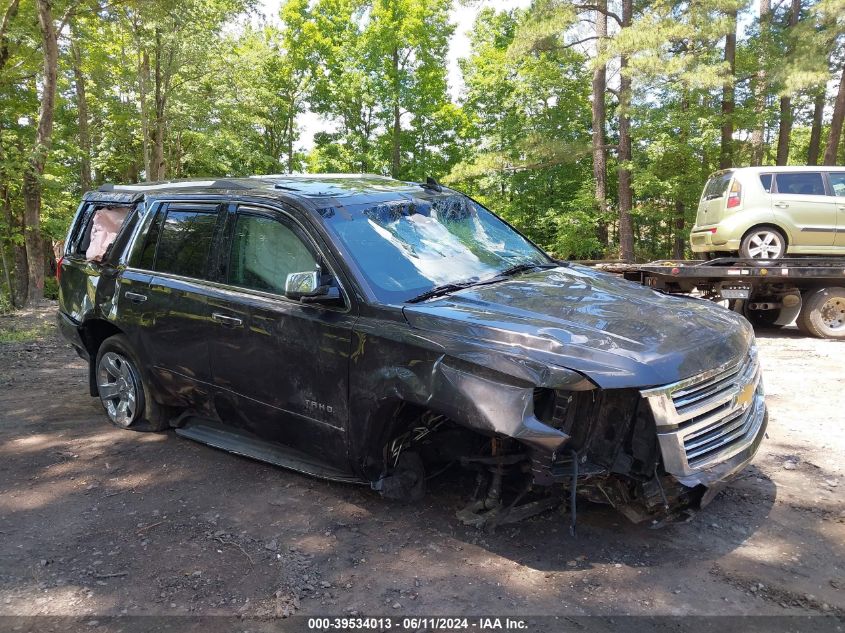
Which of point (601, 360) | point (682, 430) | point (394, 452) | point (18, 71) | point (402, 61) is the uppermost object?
point (402, 61)

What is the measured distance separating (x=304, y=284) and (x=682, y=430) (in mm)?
2095

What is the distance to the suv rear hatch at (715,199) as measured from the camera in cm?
1059

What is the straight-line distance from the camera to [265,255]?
13.6 ft

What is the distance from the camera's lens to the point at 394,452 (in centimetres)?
362

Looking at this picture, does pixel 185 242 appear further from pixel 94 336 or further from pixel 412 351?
pixel 412 351

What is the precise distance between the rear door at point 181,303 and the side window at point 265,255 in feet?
0.86

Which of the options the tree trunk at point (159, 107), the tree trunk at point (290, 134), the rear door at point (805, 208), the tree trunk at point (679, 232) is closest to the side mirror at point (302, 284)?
the rear door at point (805, 208)

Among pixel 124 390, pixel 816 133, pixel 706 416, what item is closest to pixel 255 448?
pixel 124 390

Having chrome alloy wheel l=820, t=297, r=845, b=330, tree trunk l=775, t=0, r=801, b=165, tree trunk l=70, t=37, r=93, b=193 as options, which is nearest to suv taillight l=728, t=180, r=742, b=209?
chrome alloy wheel l=820, t=297, r=845, b=330

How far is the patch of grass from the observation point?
9674mm

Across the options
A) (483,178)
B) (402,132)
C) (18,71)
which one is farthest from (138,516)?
(402,132)

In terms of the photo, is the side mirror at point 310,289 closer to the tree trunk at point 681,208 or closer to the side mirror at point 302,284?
the side mirror at point 302,284

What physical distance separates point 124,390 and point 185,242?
1492 millimetres

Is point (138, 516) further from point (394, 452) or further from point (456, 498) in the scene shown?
point (456, 498)
